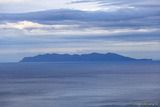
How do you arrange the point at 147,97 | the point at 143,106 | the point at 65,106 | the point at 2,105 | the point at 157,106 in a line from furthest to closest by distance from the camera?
the point at 147,97 < the point at 2,105 < the point at 65,106 < the point at 143,106 < the point at 157,106

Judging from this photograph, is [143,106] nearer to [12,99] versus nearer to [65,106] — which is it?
[65,106]

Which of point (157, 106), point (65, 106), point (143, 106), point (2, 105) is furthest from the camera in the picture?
point (2, 105)

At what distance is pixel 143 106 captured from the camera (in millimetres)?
77062

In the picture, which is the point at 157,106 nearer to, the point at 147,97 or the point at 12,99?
the point at 147,97

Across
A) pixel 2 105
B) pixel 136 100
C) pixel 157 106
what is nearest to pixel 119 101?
pixel 136 100

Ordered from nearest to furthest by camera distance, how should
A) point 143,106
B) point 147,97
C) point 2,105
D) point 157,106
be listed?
point 157,106
point 143,106
point 2,105
point 147,97

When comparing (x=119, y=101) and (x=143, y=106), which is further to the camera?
(x=119, y=101)

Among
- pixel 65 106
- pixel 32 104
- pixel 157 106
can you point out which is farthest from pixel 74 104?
pixel 157 106

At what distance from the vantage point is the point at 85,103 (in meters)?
90.1

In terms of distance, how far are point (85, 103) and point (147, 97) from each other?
16517 mm

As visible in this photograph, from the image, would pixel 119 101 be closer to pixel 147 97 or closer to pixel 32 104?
pixel 147 97

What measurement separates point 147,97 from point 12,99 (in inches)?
1294

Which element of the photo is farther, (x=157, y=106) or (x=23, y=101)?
(x=23, y=101)

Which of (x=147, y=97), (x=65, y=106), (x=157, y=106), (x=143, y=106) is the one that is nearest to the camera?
(x=157, y=106)
